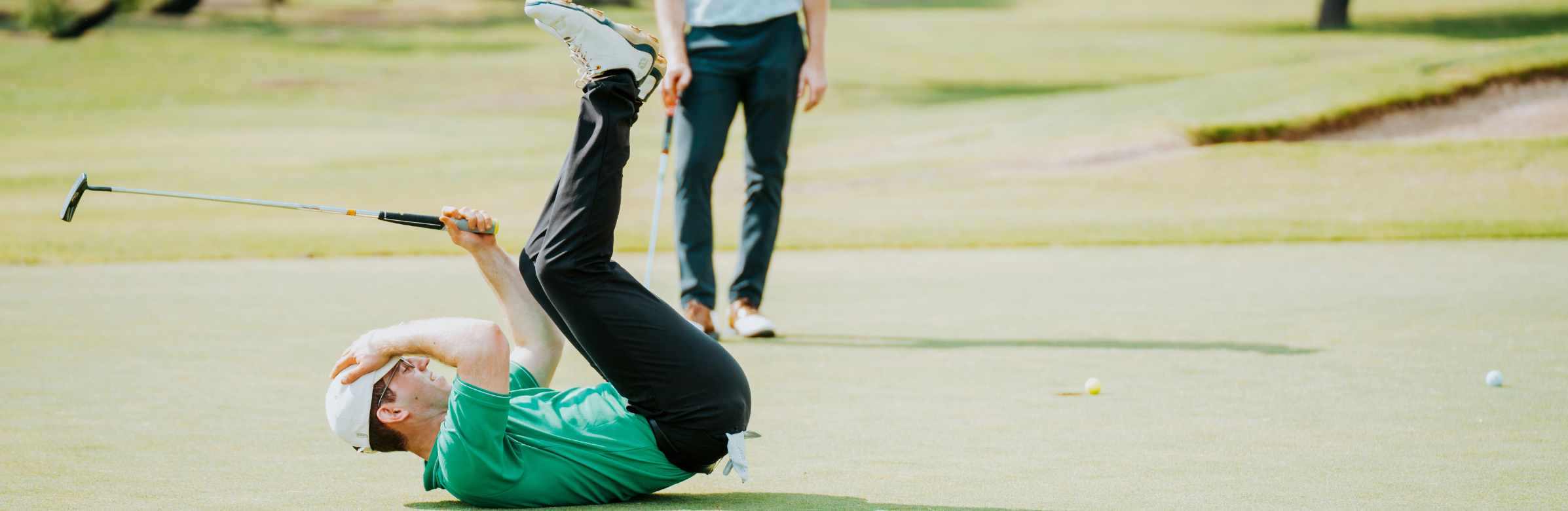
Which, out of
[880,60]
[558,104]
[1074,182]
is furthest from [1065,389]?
[880,60]

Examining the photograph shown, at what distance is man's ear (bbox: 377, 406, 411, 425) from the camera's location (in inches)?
106

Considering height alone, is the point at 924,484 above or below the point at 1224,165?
above

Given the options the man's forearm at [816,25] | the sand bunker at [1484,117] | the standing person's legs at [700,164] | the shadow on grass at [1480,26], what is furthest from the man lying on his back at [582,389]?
the shadow on grass at [1480,26]

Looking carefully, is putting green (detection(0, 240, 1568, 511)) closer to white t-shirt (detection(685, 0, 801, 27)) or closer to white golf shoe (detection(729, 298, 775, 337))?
white golf shoe (detection(729, 298, 775, 337))

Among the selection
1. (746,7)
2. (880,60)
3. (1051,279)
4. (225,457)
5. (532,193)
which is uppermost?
(746,7)

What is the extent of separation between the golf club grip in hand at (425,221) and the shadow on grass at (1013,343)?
185cm

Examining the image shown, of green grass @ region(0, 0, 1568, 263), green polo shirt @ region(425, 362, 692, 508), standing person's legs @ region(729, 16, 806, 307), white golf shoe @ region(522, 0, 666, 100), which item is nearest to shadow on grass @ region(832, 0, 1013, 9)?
green grass @ region(0, 0, 1568, 263)

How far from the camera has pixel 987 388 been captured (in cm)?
382

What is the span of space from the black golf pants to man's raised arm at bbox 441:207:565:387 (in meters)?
0.13

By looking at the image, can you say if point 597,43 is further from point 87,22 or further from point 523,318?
point 87,22

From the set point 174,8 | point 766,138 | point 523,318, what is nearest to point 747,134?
point 766,138

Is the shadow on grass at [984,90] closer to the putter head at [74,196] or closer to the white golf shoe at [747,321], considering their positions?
the white golf shoe at [747,321]

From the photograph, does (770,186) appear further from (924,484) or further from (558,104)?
(558,104)

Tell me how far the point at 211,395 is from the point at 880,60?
27774mm
